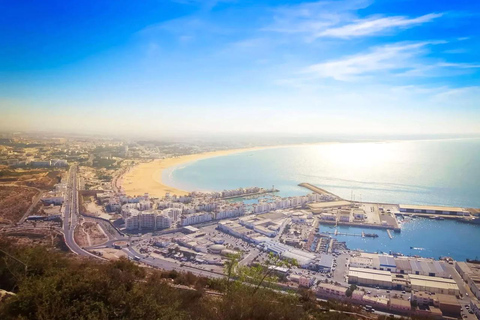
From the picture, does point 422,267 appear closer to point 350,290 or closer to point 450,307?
point 450,307

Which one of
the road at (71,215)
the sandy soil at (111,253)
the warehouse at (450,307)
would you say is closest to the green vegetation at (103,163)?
the road at (71,215)

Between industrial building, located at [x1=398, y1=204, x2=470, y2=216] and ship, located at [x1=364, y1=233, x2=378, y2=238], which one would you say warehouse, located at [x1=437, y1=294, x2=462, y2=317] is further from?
industrial building, located at [x1=398, y1=204, x2=470, y2=216]

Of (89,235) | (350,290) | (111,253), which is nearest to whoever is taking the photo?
(350,290)

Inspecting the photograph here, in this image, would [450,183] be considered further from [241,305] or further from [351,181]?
[241,305]

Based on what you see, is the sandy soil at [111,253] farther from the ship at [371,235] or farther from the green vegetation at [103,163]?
the green vegetation at [103,163]

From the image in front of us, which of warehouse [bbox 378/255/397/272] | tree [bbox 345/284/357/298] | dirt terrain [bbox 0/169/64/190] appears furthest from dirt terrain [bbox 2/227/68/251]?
warehouse [bbox 378/255/397/272]

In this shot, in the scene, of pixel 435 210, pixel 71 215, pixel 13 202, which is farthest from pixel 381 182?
pixel 13 202
